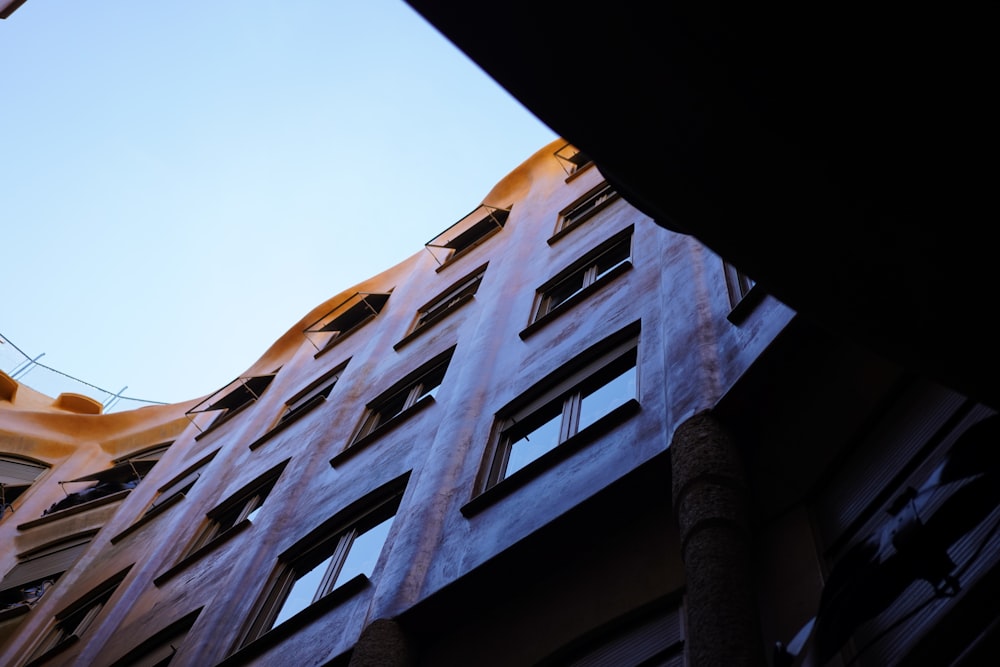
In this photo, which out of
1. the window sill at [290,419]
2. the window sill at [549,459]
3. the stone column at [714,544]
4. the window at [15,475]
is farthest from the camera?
the window at [15,475]

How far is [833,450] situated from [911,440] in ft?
2.17

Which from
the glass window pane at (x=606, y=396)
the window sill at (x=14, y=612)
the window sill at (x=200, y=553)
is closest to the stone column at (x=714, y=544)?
the glass window pane at (x=606, y=396)

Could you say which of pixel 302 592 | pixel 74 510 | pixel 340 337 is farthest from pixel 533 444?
pixel 74 510

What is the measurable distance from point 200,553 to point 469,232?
9.42 meters

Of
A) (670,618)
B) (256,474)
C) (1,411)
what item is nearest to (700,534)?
(670,618)

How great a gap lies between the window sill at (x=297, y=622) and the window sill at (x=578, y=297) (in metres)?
4.08

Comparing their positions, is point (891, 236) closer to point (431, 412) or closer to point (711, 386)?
point (711, 386)

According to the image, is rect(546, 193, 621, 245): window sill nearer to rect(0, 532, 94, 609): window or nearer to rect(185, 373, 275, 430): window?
rect(185, 373, 275, 430): window

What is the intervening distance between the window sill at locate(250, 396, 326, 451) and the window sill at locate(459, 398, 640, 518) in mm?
8462

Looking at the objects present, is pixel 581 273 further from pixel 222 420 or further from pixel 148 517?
pixel 222 420

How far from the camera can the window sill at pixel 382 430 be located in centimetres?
1271

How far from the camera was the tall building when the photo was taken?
4.74 metres

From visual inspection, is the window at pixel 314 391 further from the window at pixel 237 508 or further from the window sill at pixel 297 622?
the window sill at pixel 297 622

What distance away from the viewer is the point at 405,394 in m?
14.8
